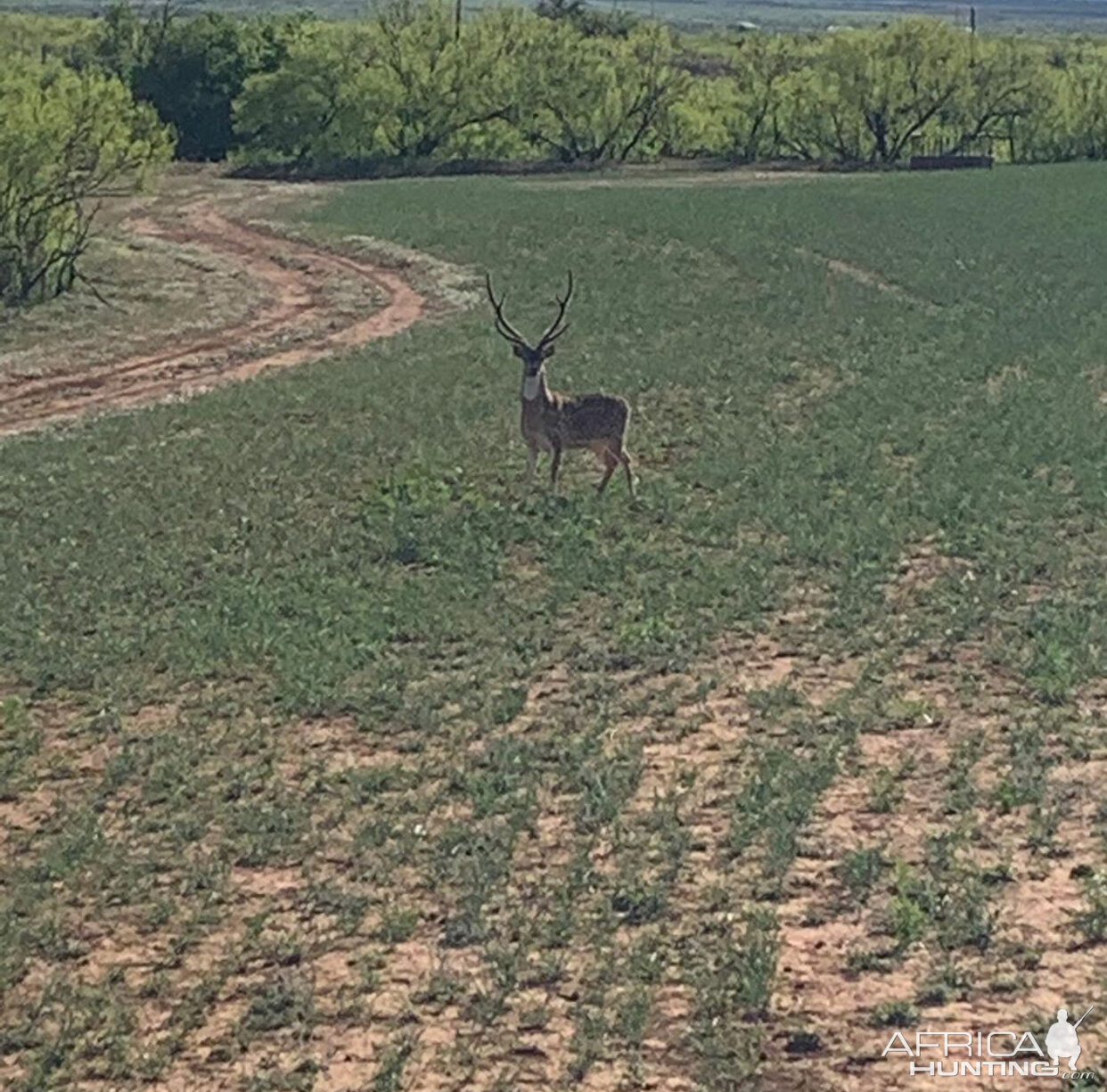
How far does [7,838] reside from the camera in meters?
10.4

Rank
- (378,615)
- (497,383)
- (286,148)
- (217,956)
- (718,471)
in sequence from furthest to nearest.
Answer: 1. (286,148)
2. (497,383)
3. (718,471)
4. (378,615)
5. (217,956)

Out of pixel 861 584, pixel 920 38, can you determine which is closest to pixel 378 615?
pixel 861 584

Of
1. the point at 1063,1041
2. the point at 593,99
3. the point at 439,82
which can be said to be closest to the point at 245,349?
the point at 1063,1041

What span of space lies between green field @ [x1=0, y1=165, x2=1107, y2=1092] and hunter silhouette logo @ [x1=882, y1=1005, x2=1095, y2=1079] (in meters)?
0.11

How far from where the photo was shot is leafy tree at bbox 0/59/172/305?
3180 cm

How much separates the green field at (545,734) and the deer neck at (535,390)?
1.13 meters

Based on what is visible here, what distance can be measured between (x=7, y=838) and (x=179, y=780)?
115 cm

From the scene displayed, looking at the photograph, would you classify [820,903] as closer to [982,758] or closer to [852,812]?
[852,812]

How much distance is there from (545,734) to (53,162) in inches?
963

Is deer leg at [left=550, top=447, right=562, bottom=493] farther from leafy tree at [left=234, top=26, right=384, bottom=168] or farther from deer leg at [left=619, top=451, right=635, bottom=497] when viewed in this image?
leafy tree at [left=234, top=26, right=384, bottom=168]

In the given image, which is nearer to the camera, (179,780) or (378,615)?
(179,780)

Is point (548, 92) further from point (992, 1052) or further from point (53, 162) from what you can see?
point (992, 1052)

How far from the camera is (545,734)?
11766 millimetres

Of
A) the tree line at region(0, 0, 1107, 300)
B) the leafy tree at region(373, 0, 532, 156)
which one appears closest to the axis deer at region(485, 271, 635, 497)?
the tree line at region(0, 0, 1107, 300)
